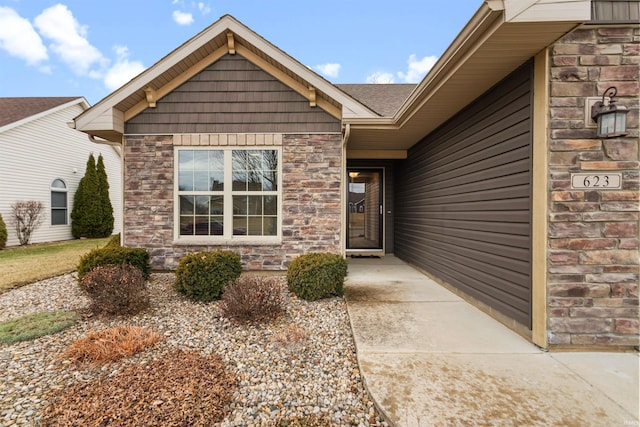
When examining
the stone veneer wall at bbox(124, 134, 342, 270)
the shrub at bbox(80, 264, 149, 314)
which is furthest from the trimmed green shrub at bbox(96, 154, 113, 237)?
the shrub at bbox(80, 264, 149, 314)

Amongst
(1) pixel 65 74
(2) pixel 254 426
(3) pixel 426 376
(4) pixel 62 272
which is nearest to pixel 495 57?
(3) pixel 426 376

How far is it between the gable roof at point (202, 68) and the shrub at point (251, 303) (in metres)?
2.99

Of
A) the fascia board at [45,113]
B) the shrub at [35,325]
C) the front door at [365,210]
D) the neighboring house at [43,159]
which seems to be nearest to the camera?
the shrub at [35,325]

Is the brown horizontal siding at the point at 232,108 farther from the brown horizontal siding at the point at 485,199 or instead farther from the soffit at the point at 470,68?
the brown horizontal siding at the point at 485,199

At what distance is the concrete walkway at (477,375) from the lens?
1.77 meters

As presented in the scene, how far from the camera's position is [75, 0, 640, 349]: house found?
258 centimetres

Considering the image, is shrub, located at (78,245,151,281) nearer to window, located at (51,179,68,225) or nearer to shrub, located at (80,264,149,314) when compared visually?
shrub, located at (80,264,149,314)

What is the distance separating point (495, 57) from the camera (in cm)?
276

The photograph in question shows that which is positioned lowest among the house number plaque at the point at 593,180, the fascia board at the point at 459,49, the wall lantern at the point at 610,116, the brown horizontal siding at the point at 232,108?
the house number plaque at the point at 593,180

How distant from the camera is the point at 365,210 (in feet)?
28.2

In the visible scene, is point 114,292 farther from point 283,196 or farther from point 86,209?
point 86,209

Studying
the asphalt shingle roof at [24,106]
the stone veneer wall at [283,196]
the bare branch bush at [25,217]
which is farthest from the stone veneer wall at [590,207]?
the asphalt shingle roof at [24,106]

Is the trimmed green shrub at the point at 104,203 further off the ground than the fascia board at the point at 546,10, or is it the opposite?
the fascia board at the point at 546,10

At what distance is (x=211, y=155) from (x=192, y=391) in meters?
4.13
